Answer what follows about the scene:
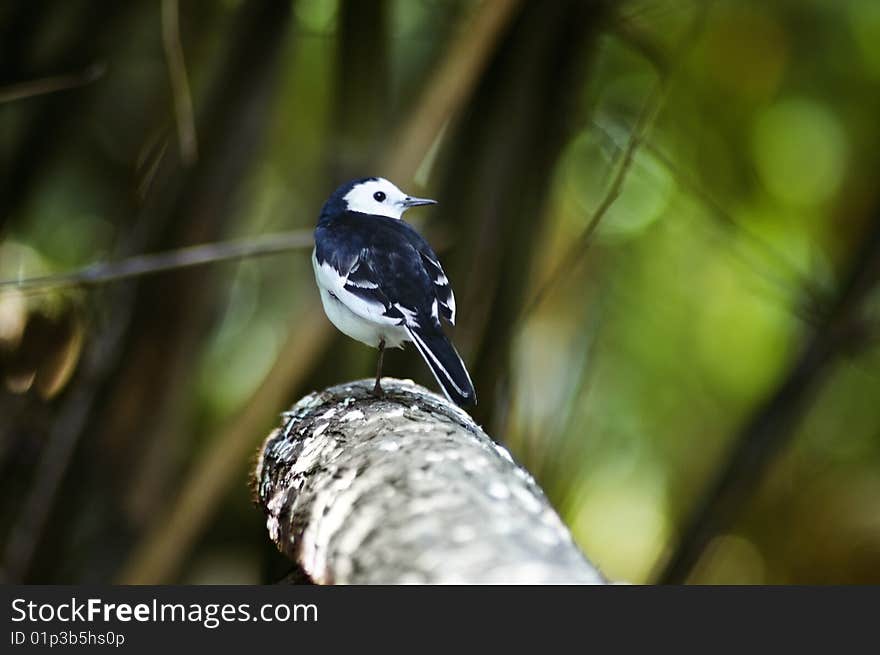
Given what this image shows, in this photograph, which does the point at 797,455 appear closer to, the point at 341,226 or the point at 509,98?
the point at 509,98

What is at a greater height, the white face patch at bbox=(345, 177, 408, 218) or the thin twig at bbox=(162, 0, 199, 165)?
the thin twig at bbox=(162, 0, 199, 165)

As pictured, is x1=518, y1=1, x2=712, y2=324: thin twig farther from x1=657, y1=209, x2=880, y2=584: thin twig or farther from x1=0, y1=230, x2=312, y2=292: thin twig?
x1=657, y1=209, x2=880, y2=584: thin twig

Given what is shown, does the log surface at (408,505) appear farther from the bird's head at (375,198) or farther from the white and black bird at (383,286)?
the bird's head at (375,198)

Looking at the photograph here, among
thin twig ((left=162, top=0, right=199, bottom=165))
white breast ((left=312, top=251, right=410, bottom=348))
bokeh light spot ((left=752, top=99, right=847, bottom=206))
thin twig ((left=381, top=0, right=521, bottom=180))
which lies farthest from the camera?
bokeh light spot ((left=752, top=99, right=847, bottom=206))

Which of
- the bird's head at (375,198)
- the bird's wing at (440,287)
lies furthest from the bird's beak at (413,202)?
the bird's wing at (440,287)

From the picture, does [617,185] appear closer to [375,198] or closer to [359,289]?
[359,289]

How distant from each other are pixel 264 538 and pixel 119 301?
96 centimetres

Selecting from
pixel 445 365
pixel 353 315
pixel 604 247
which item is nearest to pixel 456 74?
pixel 353 315

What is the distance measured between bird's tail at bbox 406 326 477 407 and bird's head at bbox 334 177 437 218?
73cm

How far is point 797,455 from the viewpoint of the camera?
21.9 ft

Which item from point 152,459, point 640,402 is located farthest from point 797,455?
point 152,459

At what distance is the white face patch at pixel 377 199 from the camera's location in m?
3.20

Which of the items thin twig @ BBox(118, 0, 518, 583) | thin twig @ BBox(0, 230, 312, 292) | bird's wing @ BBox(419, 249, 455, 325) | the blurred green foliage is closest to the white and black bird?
bird's wing @ BBox(419, 249, 455, 325)

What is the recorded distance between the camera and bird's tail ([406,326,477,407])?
226 centimetres
